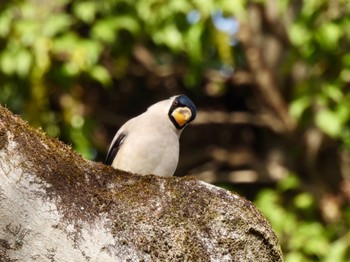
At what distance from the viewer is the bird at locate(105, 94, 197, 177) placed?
5.06m

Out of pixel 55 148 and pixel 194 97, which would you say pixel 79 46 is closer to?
pixel 194 97

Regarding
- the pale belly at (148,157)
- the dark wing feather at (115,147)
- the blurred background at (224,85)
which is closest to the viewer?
the pale belly at (148,157)

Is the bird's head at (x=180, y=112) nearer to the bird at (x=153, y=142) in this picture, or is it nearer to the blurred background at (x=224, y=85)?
the bird at (x=153, y=142)

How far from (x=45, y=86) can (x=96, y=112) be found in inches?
43.1

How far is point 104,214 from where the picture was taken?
2.98 metres

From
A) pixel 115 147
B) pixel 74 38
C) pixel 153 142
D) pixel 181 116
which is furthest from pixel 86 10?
pixel 153 142

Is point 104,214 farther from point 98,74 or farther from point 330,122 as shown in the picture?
point 98,74

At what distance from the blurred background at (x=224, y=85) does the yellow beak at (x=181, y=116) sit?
5.41ft

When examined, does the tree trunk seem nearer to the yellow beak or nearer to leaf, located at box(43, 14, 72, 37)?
the yellow beak

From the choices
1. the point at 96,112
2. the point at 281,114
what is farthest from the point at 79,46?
the point at 281,114

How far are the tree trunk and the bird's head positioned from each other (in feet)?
7.66

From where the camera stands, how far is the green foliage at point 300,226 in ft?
24.5

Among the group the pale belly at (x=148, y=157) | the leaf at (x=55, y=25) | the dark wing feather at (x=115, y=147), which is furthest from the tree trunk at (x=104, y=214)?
the leaf at (x=55, y=25)

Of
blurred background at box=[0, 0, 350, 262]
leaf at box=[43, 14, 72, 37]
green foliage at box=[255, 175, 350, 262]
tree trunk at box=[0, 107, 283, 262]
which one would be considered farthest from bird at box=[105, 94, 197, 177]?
green foliage at box=[255, 175, 350, 262]
